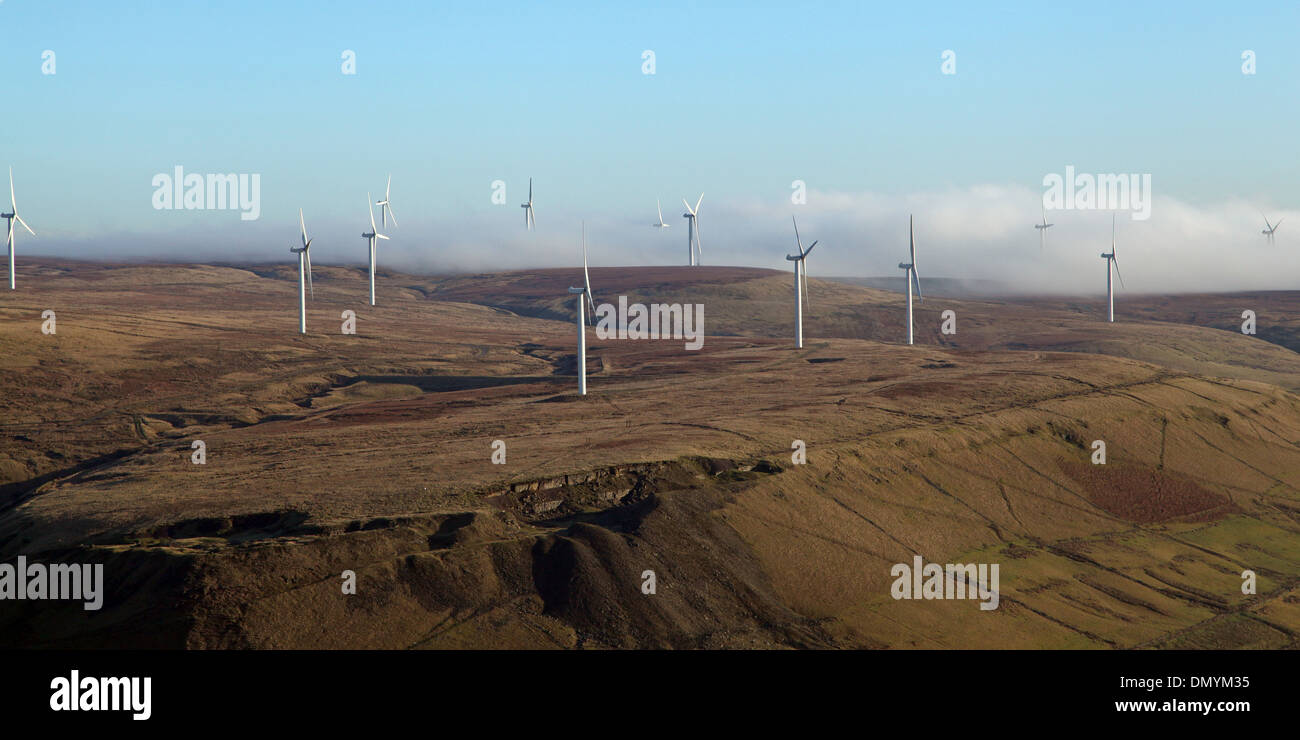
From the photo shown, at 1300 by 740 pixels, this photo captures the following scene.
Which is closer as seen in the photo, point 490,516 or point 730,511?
point 490,516

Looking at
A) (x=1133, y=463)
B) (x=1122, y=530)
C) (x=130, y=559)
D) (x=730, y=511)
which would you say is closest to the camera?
(x=130, y=559)

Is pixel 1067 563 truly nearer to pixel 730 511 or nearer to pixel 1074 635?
pixel 1074 635

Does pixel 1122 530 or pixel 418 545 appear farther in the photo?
pixel 1122 530

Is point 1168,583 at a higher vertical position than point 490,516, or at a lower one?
lower

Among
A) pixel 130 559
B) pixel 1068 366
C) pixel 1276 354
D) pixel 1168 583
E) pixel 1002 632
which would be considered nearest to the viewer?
pixel 130 559

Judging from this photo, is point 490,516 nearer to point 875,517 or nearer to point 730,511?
point 730,511

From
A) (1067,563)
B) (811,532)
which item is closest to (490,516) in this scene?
(811,532)

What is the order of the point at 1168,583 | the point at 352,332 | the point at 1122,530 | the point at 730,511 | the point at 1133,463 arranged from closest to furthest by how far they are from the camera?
the point at 730,511 → the point at 1168,583 → the point at 1122,530 → the point at 1133,463 → the point at 352,332

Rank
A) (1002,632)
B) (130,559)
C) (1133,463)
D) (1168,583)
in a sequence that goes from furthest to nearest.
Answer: (1133,463) → (1168,583) → (1002,632) → (130,559)

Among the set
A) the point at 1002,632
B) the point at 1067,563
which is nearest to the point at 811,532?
the point at 1002,632
